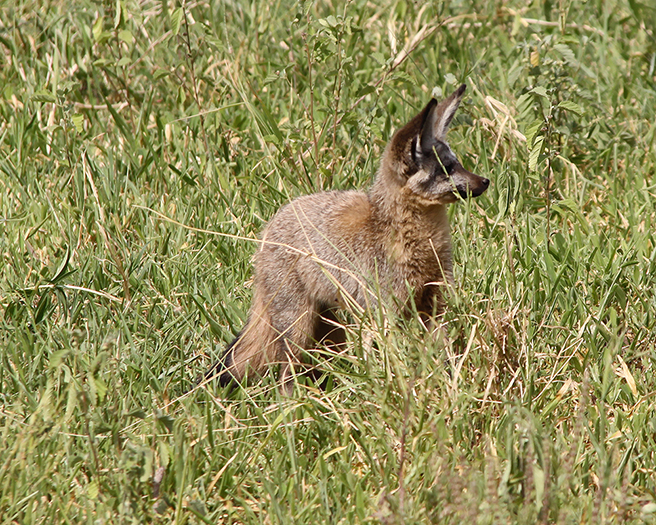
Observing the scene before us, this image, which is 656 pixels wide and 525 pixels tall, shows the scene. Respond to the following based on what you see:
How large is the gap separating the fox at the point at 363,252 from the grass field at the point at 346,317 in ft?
0.64

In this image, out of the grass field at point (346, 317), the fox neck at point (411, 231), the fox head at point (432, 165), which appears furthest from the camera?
the fox neck at point (411, 231)

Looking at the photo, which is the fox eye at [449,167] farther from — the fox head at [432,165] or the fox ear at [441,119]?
the fox ear at [441,119]

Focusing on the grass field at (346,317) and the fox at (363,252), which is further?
the fox at (363,252)

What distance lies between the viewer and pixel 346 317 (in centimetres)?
401

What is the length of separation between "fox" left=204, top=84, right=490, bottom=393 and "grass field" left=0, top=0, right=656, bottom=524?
7.7 inches

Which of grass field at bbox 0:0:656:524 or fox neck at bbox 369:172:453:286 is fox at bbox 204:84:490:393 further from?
grass field at bbox 0:0:656:524

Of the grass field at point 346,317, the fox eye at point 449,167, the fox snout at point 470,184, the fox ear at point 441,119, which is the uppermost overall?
the fox ear at point 441,119

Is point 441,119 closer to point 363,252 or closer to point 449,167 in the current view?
point 449,167

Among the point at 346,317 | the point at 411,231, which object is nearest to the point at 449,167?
the point at 411,231

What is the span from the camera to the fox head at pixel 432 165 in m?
3.89

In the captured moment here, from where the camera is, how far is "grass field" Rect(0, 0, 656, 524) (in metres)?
3.02

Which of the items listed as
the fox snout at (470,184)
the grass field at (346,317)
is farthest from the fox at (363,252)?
the grass field at (346,317)

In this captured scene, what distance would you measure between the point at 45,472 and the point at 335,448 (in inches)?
40.5

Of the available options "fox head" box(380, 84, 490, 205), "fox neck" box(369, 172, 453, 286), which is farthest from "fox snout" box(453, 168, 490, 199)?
"fox neck" box(369, 172, 453, 286)
